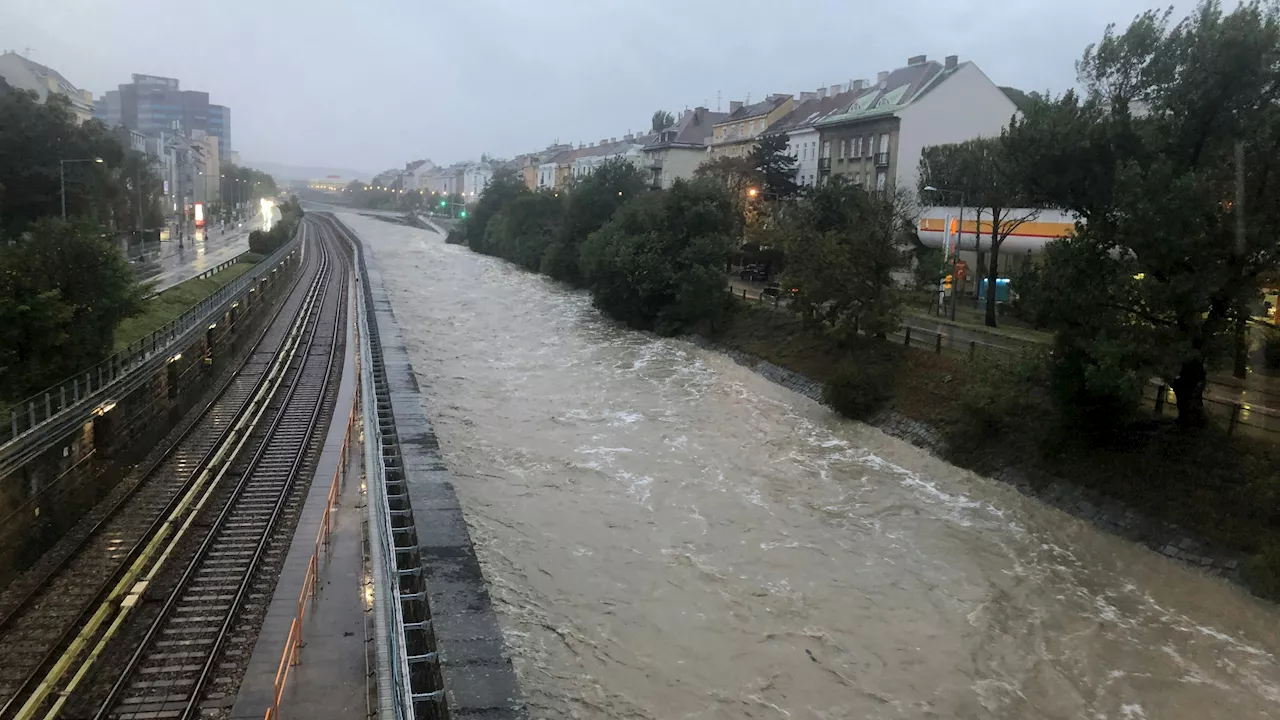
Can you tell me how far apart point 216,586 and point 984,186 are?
29.0 metres

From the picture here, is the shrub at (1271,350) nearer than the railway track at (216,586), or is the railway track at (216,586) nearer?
the railway track at (216,586)

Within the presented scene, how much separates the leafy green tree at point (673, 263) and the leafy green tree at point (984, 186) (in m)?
9.75

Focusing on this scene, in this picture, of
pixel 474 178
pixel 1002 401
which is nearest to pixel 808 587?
pixel 1002 401

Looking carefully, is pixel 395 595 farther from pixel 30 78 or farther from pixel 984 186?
pixel 30 78

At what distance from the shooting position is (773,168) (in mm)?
51938

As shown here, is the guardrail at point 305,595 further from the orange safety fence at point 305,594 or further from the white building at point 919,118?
the white building at point 919,118

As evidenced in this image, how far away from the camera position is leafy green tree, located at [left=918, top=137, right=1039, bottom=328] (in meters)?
31.2

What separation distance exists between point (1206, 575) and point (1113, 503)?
106 inches

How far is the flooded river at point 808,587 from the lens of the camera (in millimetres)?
11195

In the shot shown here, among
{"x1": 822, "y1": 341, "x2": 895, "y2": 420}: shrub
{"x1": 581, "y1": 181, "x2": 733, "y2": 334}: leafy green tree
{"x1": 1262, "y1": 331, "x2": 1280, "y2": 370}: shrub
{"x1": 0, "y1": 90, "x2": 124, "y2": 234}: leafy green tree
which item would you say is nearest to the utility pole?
{"x1": 1262, "y1": 331, "x2": 1280, "y2": 370}: shrub

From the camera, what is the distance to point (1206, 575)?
14664 millimetres

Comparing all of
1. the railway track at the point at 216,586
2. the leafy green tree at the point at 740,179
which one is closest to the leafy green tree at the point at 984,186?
the leafy green tree at the point at 740,179

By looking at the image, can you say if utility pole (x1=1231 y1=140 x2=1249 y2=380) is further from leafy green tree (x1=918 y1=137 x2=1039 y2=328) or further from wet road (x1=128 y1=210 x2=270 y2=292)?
wet road (x1=128 y1=210 x2=270 y2=292)

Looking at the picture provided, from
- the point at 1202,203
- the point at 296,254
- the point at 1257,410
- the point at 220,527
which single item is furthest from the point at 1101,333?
the point at 296,254
